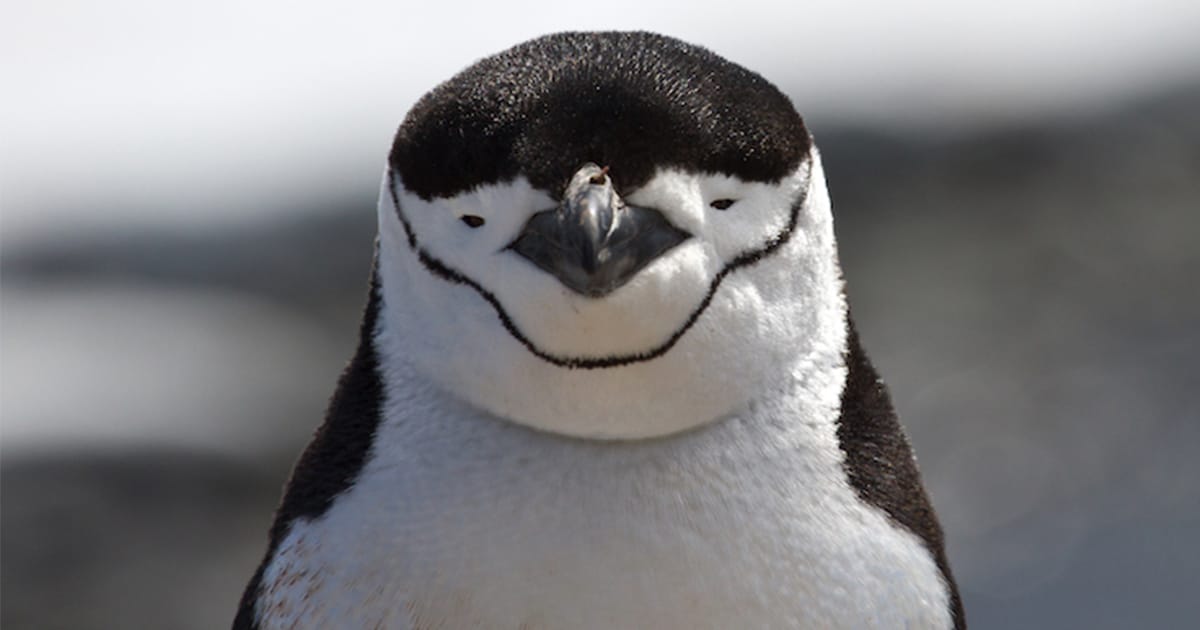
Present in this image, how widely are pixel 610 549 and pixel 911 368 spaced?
376 centimetres

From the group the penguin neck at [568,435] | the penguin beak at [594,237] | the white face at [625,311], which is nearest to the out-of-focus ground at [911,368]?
the penguin neck at [568,435]

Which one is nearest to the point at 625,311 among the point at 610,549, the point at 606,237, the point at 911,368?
the point at 606,237

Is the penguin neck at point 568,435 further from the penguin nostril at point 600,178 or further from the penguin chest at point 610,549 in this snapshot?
the penguin nostril at point 600,178

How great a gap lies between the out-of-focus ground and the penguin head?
3.04 meters

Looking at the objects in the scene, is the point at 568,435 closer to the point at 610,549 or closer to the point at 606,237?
the point at 610,549

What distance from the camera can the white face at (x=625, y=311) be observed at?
1.30 metres

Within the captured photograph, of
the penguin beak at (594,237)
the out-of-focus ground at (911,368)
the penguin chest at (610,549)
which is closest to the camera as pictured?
the penguin beak at (594,237)

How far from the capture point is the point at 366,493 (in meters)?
1.44

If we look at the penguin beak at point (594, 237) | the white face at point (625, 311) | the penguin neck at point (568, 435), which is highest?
the penguin beak at point (594, 237)

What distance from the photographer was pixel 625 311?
4.22 ft

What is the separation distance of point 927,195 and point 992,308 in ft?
1.38

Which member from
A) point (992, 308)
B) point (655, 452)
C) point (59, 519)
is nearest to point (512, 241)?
point (655, 452)

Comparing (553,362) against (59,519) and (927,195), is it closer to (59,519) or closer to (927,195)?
(59,519)

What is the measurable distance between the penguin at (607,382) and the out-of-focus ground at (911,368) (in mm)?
2956
